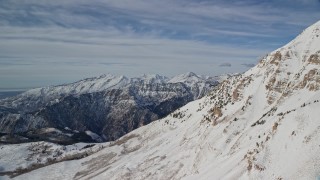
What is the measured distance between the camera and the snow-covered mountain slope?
220 ft

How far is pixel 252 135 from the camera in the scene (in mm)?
107125

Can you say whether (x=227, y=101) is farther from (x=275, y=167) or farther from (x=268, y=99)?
(x=275, y=167)

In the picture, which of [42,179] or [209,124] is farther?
[42,179]

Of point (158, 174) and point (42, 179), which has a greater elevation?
point (158, 174)

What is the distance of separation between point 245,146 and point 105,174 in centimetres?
7620

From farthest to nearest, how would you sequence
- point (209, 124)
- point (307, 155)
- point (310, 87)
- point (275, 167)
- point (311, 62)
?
point (209, 124), point (311, 62), point (310, 87), point (275, 167), point (307, 155)

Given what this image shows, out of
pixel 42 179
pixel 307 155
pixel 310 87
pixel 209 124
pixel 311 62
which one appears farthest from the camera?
pixel 42 179

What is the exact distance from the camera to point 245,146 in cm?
10331

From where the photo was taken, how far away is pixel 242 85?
160125 mm

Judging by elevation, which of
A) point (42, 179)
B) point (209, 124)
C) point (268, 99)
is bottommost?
point (42, 179)

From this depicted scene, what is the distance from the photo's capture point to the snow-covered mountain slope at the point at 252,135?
67.1 meters

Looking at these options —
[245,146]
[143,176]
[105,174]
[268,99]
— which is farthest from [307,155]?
[105,174]

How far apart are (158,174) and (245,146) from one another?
140 ft

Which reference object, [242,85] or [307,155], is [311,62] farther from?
[307,155]
